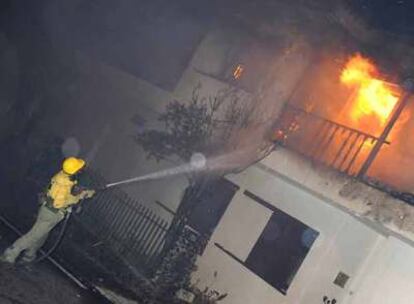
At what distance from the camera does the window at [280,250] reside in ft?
35.7

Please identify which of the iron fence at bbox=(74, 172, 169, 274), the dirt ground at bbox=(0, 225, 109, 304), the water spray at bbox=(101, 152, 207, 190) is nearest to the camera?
the dirt ground at bbox=(0, 225, 109, 304)

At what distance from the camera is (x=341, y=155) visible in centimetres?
1237

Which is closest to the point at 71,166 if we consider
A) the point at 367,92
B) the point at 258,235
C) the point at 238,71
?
the point at 258,235

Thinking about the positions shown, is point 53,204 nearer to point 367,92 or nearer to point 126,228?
point 126,228

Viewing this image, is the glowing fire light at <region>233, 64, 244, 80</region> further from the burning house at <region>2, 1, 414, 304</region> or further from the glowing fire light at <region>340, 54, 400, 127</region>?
the glowing fire light at <region>340, 54, 400, 127</region>

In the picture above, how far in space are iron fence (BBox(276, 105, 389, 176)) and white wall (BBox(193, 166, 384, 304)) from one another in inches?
51.2

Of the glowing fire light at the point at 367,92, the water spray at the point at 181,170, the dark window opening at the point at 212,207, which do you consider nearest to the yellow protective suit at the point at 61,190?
the water spray at the point at 181,170

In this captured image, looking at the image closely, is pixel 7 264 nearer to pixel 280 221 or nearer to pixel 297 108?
pixel 280 221

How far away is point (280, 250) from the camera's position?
11344 mm

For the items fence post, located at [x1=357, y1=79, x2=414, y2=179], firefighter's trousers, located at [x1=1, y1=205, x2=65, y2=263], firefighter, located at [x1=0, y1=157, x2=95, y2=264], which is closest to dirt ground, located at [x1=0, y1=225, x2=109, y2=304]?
firefighter's trousers, located at [x1=1, y1=205, x2=65, y2=263]

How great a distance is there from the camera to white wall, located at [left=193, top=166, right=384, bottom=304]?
10055 mm

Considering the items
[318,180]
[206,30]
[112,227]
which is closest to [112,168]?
[112,227]

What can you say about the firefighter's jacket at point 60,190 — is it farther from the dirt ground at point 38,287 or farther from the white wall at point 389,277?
the white wall at point 389,277

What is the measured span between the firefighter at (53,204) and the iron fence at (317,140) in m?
5.61
